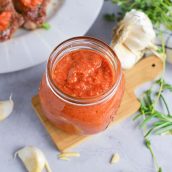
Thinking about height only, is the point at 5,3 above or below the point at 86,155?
above

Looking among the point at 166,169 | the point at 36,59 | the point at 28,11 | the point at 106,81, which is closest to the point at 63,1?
the point at 28,11

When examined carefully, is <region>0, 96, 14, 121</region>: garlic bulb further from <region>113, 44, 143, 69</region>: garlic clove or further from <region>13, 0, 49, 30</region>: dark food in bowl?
<region>113, 44, 143, 69</region>: garlic clove

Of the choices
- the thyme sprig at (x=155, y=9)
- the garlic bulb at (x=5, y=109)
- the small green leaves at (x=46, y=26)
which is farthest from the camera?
the thyme sprig at (x=155, y=9)

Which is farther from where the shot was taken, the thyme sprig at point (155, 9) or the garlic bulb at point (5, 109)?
the thyme sprig at point (155, 9)

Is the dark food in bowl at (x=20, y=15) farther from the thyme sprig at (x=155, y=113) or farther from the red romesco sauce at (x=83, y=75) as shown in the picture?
the thyme sprig at (x=155, y=113)

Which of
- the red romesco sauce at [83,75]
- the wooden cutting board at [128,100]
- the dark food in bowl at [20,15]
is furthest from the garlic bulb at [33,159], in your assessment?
the dark food in bowl at [20,15]

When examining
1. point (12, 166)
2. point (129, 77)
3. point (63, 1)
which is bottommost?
point (12, 166)

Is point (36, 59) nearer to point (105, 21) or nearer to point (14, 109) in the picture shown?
point (14, 109)

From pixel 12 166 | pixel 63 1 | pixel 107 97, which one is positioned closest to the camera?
pixel 107 97
